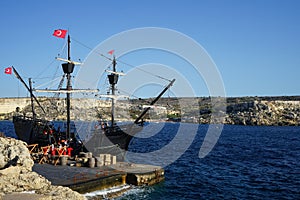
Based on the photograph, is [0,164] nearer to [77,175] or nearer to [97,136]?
[77,175]

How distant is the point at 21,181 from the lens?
17469 mm

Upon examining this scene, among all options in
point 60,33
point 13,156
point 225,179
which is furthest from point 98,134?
point 13,156

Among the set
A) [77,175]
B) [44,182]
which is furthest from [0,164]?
[77,175]

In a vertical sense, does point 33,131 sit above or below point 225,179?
above

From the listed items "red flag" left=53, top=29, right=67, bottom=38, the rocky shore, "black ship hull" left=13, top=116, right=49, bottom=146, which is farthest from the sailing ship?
the rocky shore

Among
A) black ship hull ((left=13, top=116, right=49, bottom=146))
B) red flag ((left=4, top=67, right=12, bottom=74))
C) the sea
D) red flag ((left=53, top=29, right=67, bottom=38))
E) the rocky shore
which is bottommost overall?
the sea

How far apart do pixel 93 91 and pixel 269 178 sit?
24.1m

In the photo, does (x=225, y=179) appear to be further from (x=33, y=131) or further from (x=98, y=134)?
(x=33, y=131)

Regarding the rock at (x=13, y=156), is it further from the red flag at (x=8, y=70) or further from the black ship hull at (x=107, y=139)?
the red flag at (x=8, y=70)

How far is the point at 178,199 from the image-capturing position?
2567cm

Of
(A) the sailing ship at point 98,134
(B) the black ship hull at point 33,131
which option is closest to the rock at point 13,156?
(A) the sailing ship at point 98,134

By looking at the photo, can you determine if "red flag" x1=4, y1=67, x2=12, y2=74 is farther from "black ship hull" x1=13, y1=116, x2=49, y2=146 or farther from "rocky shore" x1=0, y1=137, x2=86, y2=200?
"rocky shore" x1=0, y1=137, x2=86, y2=200

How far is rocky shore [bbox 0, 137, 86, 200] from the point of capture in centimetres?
1460

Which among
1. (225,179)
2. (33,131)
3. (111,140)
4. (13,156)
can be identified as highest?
(33,131)
